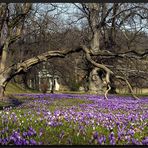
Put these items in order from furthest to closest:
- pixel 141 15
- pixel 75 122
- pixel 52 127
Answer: pixel 141 15 < pixel 75 122 < pixel 52 127

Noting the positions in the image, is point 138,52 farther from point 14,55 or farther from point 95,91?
point 14,55

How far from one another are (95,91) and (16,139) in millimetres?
30463

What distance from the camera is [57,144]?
5.56 meters

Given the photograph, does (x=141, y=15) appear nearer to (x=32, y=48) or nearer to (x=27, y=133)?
(x=32, y=48)

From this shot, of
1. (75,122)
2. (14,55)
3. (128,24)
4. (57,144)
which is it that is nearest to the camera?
(57,144)

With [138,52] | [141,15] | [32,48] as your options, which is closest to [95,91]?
[141,15]

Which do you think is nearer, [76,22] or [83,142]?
[83,142]

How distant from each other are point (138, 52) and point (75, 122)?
32.2 ft

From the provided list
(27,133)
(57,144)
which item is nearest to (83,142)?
(57,144)

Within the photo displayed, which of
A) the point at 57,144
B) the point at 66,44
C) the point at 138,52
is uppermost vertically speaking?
the point at 66,44

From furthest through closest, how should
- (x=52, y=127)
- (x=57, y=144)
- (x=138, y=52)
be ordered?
(x=138, y=52), (x=52, y=127), (x=57, y=144)

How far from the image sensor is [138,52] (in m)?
16.9

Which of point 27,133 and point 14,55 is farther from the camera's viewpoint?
point 14,55

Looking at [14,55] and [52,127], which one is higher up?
[14,55]
